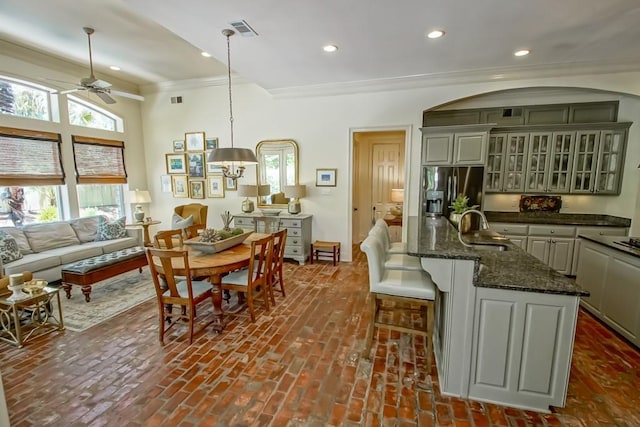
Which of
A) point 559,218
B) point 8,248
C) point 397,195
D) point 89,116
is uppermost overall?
point 89,116

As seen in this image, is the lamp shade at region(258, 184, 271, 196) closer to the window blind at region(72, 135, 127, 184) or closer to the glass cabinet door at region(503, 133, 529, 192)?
the window blind at region(72, 135, 127, 184)

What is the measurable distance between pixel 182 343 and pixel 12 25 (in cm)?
470

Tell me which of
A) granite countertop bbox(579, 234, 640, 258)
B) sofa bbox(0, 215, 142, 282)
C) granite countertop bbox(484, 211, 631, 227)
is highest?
granite countertop bbox(484, 211, 631, 227)

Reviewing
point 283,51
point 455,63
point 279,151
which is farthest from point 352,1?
point 279,151

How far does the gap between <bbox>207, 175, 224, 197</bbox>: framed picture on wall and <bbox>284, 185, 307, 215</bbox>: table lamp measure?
166 centimetres

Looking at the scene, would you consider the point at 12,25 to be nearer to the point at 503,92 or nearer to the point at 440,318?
the point at 440,318

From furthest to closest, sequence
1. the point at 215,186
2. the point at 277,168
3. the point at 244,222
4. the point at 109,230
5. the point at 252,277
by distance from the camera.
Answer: the point at 215,186 → the point at 277,168 → the point at 244,222 → the point at 109,230 → the point at 252,277

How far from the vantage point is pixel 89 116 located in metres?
5.60

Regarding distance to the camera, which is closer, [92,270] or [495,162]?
[92,270]

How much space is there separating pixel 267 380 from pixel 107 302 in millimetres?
2710

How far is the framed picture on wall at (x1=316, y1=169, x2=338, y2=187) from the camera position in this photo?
211 inches

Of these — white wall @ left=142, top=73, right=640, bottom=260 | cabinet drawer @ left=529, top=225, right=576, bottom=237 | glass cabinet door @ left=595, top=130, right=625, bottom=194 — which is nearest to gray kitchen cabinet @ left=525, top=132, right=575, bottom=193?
glass cabinet door @ left=595, top=130, right=625, bottom=194

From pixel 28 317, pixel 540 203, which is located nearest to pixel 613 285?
pixel 540 203

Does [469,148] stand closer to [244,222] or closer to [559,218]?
[559,218]
